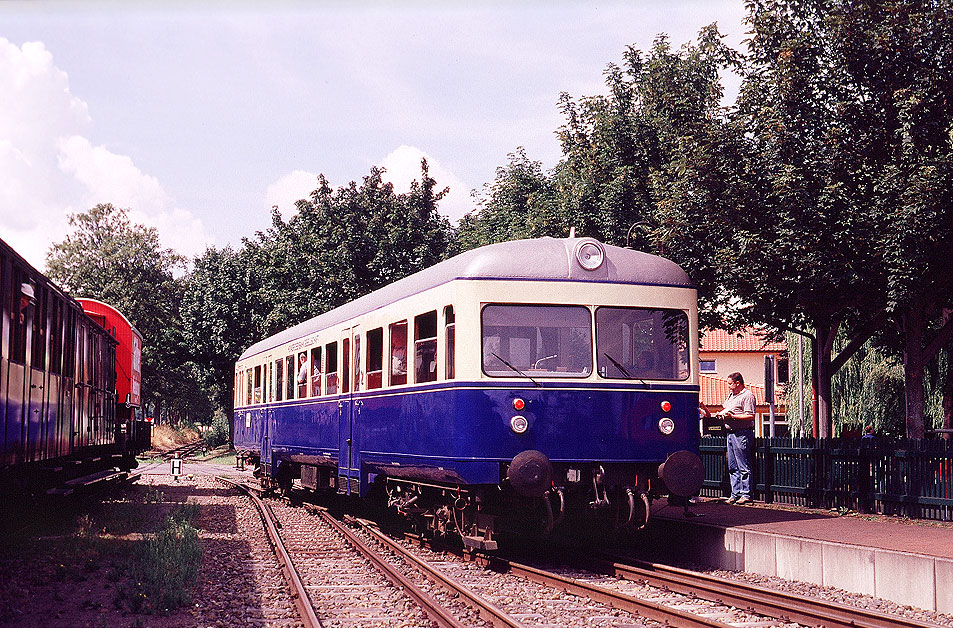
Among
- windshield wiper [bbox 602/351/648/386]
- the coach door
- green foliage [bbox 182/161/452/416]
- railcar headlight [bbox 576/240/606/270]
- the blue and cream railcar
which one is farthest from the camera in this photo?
green foliage [bbox 182/161/452/416]

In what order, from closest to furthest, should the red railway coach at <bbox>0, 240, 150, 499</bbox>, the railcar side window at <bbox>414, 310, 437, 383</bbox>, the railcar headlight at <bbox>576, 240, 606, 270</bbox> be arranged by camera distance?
1. the red railway coach at <bbox>0, 240, 150, 499</bbox>
2. the railcar headlight at <bbox>576, 240, 606, 270</bbox>
3. the railcar side window at <bbox>414, 310, 437, 383</bbox>

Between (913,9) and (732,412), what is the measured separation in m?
5.86

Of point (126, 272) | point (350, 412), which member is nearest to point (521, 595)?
point (350, 412)

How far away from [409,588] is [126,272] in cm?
5735

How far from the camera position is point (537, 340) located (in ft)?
34.7

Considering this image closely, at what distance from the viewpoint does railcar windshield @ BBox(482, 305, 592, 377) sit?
10.4 m

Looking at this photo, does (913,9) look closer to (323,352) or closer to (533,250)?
(533,250)

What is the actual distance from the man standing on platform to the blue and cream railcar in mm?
3441

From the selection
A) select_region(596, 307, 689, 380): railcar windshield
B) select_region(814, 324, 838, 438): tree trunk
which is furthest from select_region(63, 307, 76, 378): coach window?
select_region(814, 324, 838, 438): tree trunk

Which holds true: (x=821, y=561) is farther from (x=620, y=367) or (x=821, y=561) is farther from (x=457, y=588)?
(x=457, y=588)

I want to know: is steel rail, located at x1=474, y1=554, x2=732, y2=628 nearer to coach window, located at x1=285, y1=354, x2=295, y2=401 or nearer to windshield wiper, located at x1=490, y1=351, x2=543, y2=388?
windshield wiper, located at x1=490, y1=351, x2=543, y2=388


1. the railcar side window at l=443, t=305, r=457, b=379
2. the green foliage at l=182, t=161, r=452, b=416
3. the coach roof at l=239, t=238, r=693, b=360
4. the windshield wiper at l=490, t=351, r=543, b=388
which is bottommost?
the windshield wiper at l=490, t=351, r=543, b=388

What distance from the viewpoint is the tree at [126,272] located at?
61062 millimetres

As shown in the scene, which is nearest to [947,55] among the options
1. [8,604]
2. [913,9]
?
[913,9]
